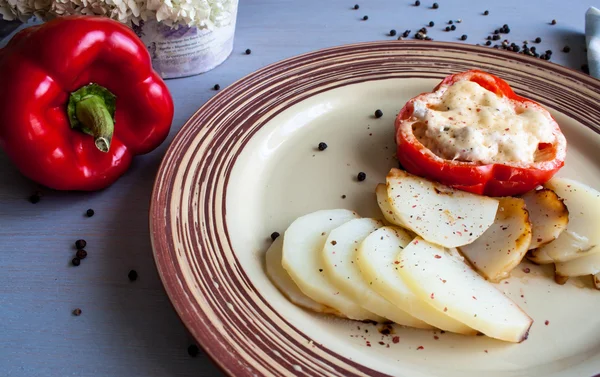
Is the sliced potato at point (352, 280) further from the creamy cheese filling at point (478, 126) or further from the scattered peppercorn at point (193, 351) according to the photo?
the creamy cheese filling at point (478, 126)

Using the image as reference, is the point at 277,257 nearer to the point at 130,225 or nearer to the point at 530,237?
the point at 130,225

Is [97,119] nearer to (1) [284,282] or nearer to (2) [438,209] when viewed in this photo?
(1) [284,282]

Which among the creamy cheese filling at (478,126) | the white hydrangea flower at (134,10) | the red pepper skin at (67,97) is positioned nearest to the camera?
the red pepper skin at (67,97)

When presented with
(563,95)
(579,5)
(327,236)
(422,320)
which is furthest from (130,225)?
(579,5)

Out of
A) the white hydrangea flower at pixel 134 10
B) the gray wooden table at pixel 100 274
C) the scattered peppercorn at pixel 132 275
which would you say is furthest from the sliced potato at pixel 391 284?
the white hydrangea flower at pixel 134 10

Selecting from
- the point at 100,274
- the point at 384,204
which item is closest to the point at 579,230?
the point at 384,204
